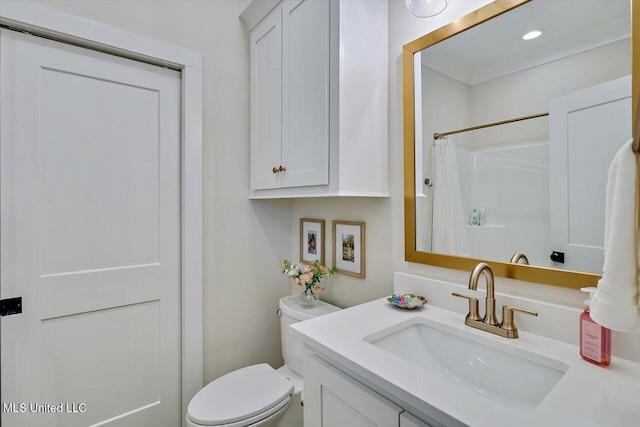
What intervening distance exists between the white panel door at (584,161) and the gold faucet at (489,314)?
185mm

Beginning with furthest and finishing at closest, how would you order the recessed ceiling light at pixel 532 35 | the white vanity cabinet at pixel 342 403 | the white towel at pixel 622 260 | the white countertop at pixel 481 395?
the recessed ceiling light at pixel 532 35
the white vanity cabinet at pixel 342 403
the white countertop at pixel 481 395
the white towel at pixel 622 260

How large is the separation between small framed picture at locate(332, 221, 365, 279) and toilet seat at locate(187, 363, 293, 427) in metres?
0.60

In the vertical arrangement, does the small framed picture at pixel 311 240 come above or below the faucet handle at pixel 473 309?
above

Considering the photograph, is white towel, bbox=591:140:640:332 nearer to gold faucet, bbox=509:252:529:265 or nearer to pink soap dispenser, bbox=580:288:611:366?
pink soap dispenser, bbox=580:288:611:366

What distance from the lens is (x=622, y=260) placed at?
46cm

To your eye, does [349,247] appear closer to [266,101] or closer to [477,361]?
[477,361]

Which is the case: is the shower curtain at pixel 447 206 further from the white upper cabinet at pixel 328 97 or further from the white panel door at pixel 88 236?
the white panel door at pixel 88 236

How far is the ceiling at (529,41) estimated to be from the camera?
81 cm

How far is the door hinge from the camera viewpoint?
3.82ft

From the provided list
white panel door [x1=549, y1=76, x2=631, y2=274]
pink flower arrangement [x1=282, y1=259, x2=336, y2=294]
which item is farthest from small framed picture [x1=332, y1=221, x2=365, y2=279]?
white panel door [x1=549, y1=76, x2=631, y2=274]

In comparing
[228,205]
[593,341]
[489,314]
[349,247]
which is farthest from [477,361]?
[228,205]

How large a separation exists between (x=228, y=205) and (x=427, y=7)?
1285 mm

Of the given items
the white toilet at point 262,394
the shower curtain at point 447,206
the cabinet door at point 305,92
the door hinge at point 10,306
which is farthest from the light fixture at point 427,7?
the door hinge at point 10,306

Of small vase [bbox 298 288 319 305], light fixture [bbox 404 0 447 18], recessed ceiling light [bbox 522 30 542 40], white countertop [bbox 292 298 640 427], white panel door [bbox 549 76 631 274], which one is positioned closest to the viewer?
white countertop [bbox 292 298 640 427]
